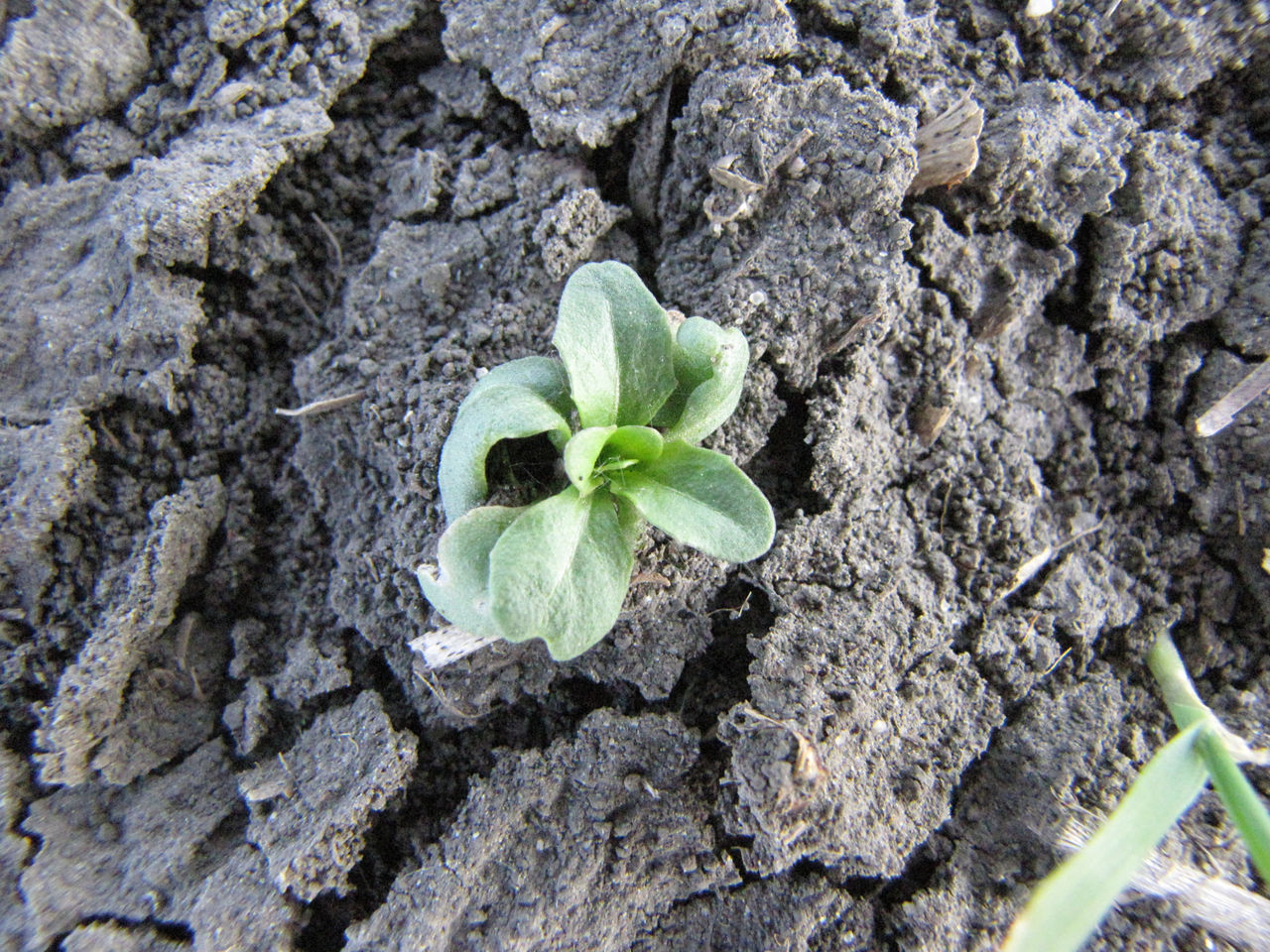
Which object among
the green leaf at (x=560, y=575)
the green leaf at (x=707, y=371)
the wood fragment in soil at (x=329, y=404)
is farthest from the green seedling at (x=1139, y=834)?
the wood fragment in soil at (x=329, y=404)

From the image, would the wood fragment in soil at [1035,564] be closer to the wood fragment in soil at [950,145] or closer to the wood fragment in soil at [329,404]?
the wood fragment in soil at [950,145]

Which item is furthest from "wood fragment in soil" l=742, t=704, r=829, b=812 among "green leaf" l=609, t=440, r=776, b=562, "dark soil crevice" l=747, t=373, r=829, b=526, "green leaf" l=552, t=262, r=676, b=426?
"green leaf" l=552, t=262, r=676, b=426

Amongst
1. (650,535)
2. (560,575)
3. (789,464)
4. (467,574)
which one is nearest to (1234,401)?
(789,464)

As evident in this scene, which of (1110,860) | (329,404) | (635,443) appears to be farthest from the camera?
(329,404)

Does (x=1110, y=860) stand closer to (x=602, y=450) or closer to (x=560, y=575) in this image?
(x=560, y=575)

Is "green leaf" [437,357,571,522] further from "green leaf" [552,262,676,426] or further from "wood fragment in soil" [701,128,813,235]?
"wood fragment in soil" [701,128,813,235]

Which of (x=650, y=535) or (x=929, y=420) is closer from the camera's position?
(x=650, y=535)

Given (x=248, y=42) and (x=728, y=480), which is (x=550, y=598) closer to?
(x=728, y=480)
